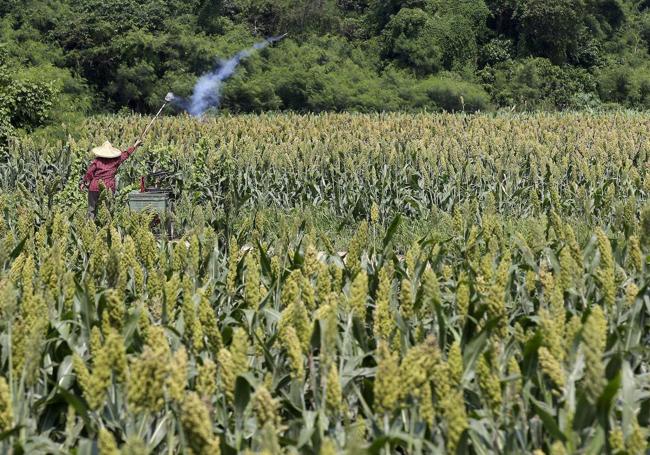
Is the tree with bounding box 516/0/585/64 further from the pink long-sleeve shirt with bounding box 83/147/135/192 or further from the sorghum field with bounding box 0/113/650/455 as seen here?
the sorghum field with bounding box 0/113/650/455

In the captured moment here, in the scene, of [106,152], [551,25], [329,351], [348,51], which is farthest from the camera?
[551,25]

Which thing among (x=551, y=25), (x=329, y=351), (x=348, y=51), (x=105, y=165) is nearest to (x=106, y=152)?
(x=105, y=165)

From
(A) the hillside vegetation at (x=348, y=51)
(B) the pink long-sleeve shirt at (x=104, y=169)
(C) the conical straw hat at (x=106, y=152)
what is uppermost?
(C) the conical straw hat at (x=106, y=152)

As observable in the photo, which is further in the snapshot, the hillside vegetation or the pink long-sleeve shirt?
the hillside vegetation

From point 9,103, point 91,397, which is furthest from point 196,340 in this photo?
point 9,103

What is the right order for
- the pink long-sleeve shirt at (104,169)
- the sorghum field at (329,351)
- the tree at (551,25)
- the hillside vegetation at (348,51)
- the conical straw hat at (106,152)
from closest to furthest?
the sorghum field at (329,351)
the conical straw hat at (106,152)
the pink long-sleeve shirt at (104,169)
the hillside vegetation at (348,51)
the tree at (551,25)

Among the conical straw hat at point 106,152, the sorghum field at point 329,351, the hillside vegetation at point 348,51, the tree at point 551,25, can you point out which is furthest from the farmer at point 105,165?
the tree at point 551,25

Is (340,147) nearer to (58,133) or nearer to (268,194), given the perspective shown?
(268,194)

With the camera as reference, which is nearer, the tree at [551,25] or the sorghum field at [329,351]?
the sorghum field at [329,351]

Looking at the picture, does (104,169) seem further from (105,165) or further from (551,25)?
(551,25)

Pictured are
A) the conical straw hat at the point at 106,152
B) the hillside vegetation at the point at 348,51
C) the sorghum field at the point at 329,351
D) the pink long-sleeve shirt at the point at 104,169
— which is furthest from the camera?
the hillside vegetation at the point at 348,51

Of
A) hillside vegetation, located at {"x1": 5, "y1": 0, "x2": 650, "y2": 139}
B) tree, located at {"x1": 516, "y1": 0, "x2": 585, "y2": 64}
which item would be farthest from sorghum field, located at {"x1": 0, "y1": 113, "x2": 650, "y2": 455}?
tree, located at {"x1": 516, "y1": 0, "x2": 585, "y2": 64}

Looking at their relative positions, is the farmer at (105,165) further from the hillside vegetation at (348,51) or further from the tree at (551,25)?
the tree at (551,25)

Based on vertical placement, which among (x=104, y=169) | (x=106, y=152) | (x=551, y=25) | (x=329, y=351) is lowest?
(x=551, y=25)
